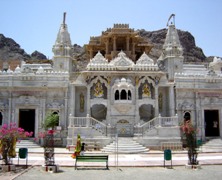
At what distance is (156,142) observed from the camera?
2639 cm

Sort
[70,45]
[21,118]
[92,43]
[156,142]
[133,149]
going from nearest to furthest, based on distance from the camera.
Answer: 1. [133,149]
2. [156,142]
3. [21,118]
4. [70,45]
5. [92,43]

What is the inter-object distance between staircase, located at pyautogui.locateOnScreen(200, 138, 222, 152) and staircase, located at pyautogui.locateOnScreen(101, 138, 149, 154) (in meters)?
6.97

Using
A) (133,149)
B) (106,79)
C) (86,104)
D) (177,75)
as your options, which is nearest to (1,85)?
(86,104)

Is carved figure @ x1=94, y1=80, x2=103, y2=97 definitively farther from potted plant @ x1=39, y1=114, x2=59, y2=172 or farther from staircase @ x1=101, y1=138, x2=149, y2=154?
potted plant @ x1=39, y1=114, x2=59, y2=172

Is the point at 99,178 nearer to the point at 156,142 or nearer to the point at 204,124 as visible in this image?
the point at 156,142

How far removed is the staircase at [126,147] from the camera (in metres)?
23.9

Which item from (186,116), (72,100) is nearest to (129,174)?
(72,100)

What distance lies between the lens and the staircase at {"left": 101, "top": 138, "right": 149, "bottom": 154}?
23891 mm

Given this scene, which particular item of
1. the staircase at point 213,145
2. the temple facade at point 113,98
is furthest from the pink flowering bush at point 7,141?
the staircase at point 213,145

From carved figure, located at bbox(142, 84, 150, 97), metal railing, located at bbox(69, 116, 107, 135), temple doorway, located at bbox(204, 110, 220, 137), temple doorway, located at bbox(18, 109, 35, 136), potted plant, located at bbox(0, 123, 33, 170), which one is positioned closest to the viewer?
potted plant, located at bbox(0, 123, 33, 170)

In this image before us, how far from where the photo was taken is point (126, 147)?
24.2m

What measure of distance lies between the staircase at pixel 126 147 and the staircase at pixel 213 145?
6.97 meters

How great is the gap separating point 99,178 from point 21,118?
842 inches

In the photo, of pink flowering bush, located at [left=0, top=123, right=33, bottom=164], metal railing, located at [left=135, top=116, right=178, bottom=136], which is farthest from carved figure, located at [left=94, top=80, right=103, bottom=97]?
pink flowering bush, located at [left=0, top=123, right=33, bottom=164]
